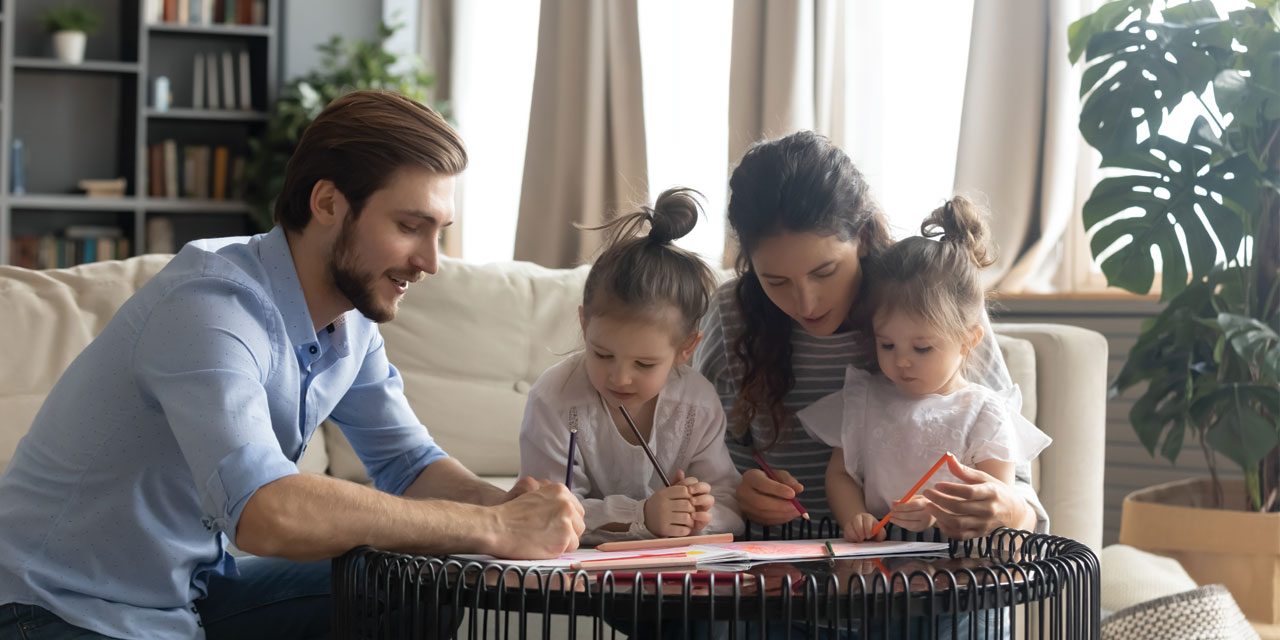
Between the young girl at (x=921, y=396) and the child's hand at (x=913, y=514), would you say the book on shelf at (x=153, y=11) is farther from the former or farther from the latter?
the child's hand at (x=913, y=514)

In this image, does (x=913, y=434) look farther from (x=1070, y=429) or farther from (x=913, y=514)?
(x=1070, y=429)

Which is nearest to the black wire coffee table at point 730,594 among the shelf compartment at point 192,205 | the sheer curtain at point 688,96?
the sheer curtain at point 688,96

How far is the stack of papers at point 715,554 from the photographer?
3.73ft

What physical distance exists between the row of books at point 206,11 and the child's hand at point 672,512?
484 centimetres

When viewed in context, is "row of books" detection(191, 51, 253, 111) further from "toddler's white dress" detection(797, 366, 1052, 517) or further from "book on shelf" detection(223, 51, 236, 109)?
"toddler's white dress" detection(797, 366, 1052, 517)

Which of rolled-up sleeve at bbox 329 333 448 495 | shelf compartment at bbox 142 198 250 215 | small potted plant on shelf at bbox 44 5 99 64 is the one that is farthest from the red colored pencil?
small potted plant on shelf at bbox 44 5 99 64

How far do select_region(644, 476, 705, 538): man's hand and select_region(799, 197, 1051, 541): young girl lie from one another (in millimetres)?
225

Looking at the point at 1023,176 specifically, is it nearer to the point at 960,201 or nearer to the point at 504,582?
the point at 960,201

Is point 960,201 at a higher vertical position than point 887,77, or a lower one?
lower

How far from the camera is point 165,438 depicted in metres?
1.39

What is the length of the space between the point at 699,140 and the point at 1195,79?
2147 mm

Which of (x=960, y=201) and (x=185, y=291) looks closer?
(x=185, y=291)

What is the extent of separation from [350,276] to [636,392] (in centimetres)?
36

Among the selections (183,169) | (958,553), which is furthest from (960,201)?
(183,169)
